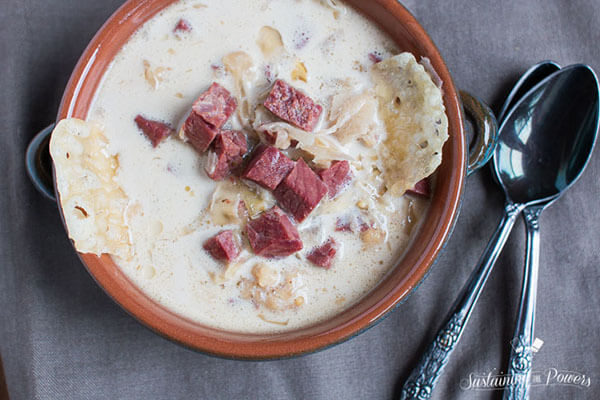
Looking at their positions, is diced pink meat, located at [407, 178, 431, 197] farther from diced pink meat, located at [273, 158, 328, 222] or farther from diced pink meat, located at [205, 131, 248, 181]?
diced pink meat, located at [205, 131, 248, 181]

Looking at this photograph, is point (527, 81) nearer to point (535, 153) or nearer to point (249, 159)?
point (535, 153)

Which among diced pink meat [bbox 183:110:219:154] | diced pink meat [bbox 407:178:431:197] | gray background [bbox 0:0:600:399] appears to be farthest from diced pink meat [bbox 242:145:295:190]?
gray background [bbox 0:0:600:399]

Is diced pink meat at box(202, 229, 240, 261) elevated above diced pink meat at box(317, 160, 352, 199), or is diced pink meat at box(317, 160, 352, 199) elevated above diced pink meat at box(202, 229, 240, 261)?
diced pink meat at box(317, 160, 352, 199)

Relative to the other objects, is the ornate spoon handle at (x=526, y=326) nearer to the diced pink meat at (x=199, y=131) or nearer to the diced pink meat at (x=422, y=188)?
the diced pink meat at (x=422, y=188)

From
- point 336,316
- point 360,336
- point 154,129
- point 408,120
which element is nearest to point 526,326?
point 360,336

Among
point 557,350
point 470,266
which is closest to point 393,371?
point 470,266

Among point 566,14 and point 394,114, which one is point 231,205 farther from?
point 566,14
